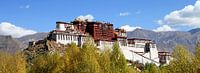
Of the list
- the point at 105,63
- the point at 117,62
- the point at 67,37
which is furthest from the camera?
the point at 67,37

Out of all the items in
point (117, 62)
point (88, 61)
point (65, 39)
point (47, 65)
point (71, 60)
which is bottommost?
point (47, 65)

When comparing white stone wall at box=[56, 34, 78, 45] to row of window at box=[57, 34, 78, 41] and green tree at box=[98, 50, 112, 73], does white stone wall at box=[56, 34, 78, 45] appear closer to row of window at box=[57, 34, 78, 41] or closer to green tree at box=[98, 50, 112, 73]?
row of window at box=[57, 34, 78, 41]

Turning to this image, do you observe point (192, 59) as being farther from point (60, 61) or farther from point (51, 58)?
point (51, 58)

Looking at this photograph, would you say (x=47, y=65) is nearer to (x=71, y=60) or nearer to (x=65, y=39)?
(x=71, y=60)

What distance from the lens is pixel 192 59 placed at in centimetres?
6259

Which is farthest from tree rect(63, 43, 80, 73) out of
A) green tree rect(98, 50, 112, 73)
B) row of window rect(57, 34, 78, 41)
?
row of window rect(57, 34, 78, 41)

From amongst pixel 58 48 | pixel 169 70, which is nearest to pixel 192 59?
pixel 169 70

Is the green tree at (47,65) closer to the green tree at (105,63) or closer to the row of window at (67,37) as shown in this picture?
the green tree at (105,63)

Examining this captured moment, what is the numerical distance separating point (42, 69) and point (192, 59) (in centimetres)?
4607

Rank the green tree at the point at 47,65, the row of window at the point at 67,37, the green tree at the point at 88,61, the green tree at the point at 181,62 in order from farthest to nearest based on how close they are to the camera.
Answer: the row of window at the point at 67,37 → the green tree at the point at 47,65 → the green tree at the point at 88,61 → the green tree at the point at 181,62

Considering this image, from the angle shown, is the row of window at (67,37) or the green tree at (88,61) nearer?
the green tree at (88,61)

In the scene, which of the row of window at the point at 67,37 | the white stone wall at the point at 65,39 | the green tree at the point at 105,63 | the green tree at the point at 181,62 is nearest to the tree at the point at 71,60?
the green tree at the point at 105,63

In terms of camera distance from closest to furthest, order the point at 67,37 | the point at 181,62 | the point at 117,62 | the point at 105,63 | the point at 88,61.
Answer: the point at 181,62 < the point at 88,61 < the point at 105,63 < the point at 117,62 < the point at 67,37

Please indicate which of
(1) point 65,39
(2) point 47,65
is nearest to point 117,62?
(2) point 47,65
